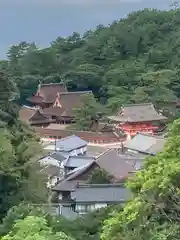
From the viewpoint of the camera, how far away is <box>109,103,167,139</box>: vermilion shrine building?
26.2 metres

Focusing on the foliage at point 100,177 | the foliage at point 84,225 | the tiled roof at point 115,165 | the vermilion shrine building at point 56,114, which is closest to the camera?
the foliage at point 84,225

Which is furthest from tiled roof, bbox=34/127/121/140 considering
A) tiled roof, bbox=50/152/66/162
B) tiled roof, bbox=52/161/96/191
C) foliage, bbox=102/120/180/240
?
foliage, bbox=102/120/180/240

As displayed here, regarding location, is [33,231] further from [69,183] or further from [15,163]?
[69,183]

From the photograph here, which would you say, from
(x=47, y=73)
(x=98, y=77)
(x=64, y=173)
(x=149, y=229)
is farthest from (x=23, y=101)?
(x=149, y=229)

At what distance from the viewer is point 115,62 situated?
36.6m

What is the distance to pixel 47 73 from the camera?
3616 centimetres

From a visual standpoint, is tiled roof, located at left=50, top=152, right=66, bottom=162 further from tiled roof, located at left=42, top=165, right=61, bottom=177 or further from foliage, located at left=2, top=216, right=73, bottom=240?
foliage, located at left=2, top=216, right=73, bottom=240

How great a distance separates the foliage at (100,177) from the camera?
1634 cm

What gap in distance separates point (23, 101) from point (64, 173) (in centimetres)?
1586

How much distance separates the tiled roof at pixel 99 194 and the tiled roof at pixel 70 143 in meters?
8.44

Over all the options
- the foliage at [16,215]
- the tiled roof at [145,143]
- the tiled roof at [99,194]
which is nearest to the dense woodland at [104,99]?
the foliage at [16,215]

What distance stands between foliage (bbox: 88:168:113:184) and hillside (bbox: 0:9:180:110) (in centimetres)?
1173

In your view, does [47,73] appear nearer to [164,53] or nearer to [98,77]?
[98,77]

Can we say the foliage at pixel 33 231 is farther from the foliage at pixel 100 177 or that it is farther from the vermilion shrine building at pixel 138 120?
the vermilion shrine building at pixel 138 120
